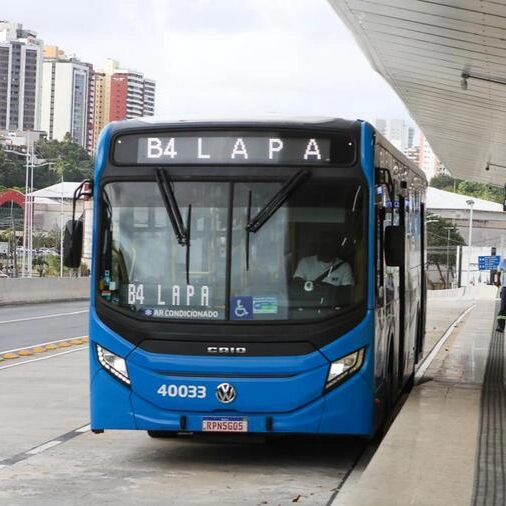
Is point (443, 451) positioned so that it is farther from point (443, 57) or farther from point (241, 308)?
point (443, 57)

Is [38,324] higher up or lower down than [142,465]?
lower down

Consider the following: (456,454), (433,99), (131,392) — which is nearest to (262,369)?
(131,392)

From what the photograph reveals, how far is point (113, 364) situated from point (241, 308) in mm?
1160

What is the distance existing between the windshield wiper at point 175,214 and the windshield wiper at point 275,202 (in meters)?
0.51

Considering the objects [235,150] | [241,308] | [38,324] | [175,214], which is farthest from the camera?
[38,324]

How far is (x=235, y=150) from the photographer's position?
10156 millimetres

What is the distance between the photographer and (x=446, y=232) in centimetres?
12556

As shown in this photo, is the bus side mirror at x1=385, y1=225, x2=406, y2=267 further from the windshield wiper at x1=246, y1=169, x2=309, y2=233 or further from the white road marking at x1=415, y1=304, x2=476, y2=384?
the white road marking at x1=415, y1=304, x2=476, y2=384

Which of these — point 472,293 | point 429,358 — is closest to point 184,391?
point 429,358

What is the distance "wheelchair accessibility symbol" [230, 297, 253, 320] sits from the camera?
388 inches

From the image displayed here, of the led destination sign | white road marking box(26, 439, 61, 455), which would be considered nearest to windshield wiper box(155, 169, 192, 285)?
the led destination sign

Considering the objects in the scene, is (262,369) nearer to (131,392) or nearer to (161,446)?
(131,392)

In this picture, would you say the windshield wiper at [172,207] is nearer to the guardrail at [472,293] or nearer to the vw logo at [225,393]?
the vw logo at [225,393]

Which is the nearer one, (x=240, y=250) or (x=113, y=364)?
(x=240, y=250)
